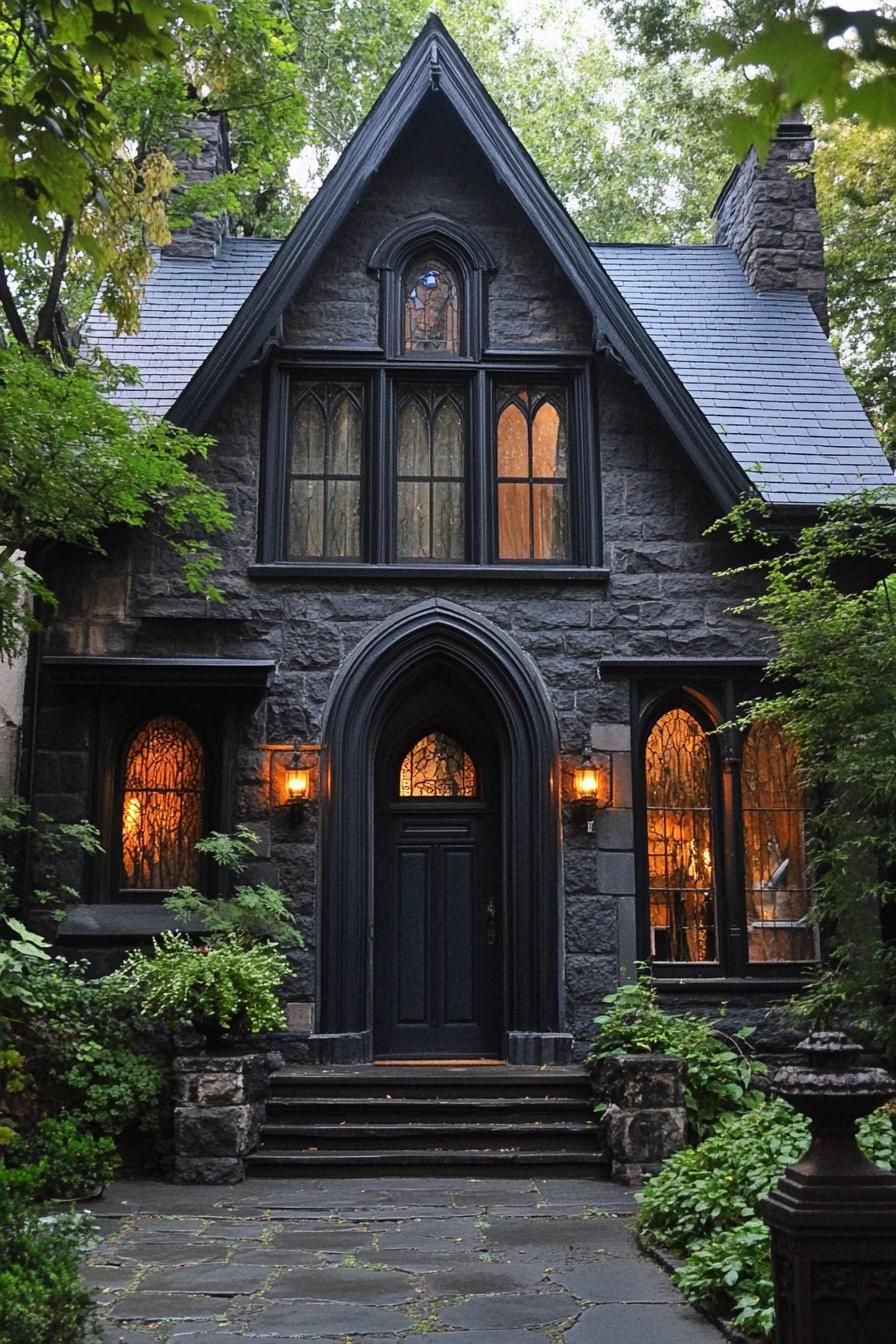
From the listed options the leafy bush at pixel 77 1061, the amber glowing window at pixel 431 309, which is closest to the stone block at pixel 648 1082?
the leafy bush at pixel 77 1061

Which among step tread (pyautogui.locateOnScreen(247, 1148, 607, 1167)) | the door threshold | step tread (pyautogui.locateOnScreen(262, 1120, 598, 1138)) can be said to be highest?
the door threshold

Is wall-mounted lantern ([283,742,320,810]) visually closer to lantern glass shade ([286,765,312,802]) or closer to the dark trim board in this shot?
lantern glass shade ([286,765,312,802])

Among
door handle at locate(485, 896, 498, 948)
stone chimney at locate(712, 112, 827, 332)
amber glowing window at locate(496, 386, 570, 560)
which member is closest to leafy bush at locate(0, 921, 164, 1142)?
door handle at locate(485, 896, 498, 948)

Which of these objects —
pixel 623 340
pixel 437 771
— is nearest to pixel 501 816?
pixel 437 771

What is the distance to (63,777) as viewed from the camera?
1013 cm

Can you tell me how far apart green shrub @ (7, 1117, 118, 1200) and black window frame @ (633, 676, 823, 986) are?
14.8 ft

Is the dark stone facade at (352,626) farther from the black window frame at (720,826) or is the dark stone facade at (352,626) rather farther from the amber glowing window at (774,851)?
the amber glowing window at (774,851)

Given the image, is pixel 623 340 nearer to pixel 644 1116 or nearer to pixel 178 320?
pixel 178 320

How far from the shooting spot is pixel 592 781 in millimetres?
Answer: 10172

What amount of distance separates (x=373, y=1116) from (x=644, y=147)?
63.0 feet

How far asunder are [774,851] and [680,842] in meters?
0.77

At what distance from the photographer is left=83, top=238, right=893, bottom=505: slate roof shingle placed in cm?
1105

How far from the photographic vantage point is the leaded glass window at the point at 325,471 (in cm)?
1091

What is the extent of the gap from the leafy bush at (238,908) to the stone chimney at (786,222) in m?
8.00
